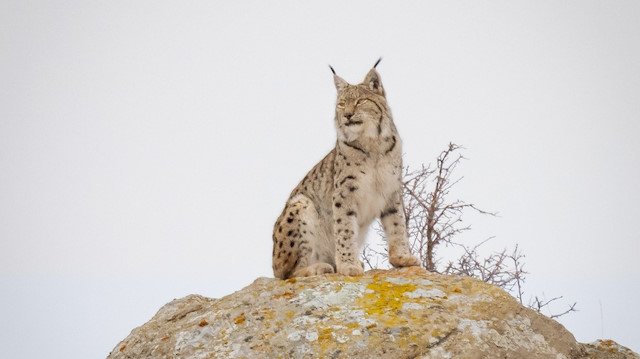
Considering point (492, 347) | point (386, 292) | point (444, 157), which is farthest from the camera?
point (444, 157)

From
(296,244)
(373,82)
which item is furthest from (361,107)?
(296,244)

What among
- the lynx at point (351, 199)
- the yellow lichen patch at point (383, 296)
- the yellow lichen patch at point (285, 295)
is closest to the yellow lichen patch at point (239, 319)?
the yellow lichen patch at point (285, 295)

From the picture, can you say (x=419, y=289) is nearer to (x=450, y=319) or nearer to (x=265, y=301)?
(x=450, y=319)

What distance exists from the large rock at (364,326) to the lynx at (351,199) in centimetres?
148

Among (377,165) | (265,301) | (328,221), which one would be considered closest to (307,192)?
(328,221)

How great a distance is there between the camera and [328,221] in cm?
740

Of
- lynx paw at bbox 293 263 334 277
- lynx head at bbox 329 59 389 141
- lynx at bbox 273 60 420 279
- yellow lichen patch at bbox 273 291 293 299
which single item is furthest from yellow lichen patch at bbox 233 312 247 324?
lynx head at bbox 329 59 389 141

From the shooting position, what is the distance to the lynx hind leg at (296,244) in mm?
7008

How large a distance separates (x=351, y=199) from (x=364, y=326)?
2.59m

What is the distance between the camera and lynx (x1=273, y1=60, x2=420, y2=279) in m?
7.02

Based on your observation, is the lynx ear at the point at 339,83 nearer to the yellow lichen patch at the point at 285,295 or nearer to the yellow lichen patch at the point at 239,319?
the yellow lichen patch at the point at 285,295

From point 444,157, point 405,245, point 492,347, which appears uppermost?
point 444,157

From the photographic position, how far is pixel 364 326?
15.3 ft

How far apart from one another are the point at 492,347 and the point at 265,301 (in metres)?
1.88
